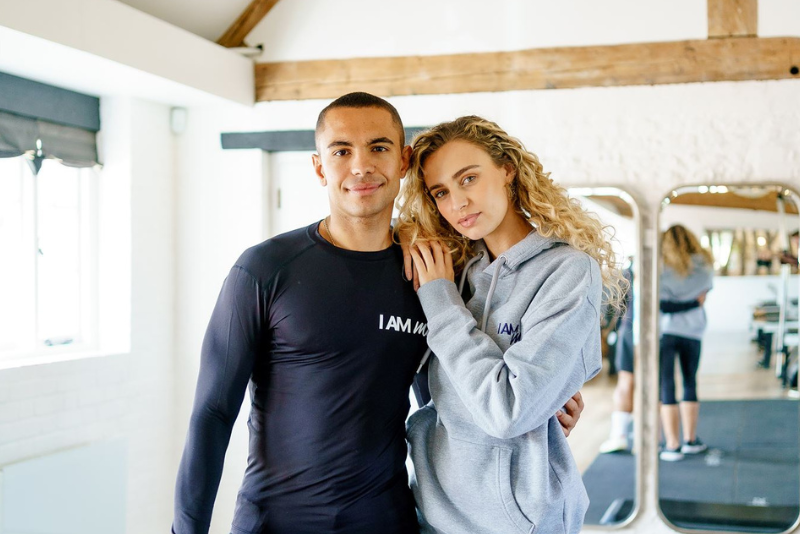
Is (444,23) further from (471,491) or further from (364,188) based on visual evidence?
(471,491)

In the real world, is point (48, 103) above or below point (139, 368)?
above

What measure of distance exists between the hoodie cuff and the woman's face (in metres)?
0.15

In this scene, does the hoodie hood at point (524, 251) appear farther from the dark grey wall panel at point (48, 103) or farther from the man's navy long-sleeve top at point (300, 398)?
the dark grey wall panel at point (48, 103)

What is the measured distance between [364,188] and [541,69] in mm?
2234

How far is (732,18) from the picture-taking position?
372cm

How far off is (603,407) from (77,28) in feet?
9.61

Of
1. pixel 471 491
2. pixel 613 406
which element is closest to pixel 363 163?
pixel 471 491

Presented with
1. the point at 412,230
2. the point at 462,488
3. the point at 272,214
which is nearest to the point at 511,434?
the point at 462,488

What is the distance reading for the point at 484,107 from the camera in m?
3.96

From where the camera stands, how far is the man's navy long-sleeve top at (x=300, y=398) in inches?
73.7

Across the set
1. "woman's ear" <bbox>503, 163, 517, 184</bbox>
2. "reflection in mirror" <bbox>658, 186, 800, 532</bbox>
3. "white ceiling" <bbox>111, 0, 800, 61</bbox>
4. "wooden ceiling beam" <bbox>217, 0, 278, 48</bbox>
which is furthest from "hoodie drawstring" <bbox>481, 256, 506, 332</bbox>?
"wooden ceiling beam" <bbox>217, 0, 278, 48</bbox>

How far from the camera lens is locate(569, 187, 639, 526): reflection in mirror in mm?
3820

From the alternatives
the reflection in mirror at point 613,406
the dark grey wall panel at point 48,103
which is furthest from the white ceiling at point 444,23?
the reflection in mirror at point 613,406

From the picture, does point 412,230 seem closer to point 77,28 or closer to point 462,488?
point 462,488
